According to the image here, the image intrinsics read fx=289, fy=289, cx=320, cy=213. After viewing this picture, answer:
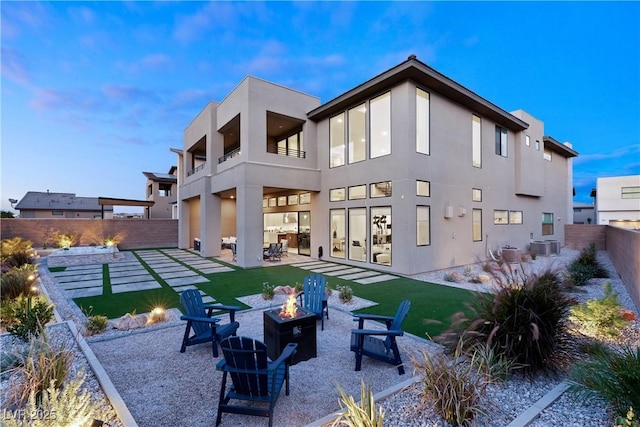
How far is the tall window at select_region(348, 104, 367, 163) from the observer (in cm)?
1153

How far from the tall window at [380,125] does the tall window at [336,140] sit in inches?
63.4

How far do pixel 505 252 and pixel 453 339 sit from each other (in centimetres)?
1125

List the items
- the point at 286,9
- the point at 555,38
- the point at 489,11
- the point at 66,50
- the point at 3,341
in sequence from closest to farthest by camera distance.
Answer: the point at 3,341 < the point at 66,50 < the point at 489,11 < the point at 286,9 < the point at 555,38

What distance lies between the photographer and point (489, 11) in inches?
602

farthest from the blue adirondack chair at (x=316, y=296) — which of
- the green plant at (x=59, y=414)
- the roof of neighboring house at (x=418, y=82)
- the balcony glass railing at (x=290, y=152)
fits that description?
the balcony glass railing at (x=290, y=152)

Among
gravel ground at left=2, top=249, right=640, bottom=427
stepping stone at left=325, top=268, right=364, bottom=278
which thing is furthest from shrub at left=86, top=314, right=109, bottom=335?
stepping stone at left=325, top=268, right=364, bottom=278

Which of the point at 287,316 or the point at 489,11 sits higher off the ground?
the point at 489,11

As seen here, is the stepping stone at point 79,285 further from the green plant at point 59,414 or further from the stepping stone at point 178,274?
the green plant at point 59,414

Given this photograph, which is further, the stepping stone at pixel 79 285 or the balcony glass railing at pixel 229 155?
the balcony glass railing at pixel 229 155

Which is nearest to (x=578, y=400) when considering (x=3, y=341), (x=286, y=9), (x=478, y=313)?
(x=478, y=313)

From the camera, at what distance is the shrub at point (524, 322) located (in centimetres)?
319

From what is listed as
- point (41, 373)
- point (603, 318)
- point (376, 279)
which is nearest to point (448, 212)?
point (376, 279)

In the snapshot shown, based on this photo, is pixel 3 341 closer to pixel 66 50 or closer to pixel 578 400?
pixel 578 400

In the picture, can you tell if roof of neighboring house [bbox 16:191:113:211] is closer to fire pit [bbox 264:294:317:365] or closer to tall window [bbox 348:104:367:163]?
tall window [bbox 348:104:367:163]
